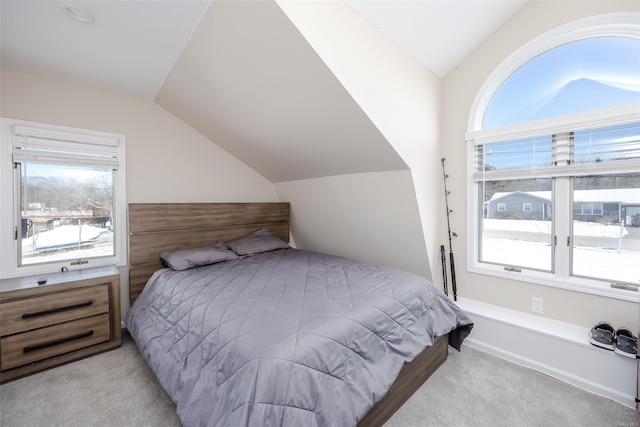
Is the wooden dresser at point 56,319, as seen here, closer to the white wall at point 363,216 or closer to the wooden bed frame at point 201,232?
the wooden bed frame at point 201,232

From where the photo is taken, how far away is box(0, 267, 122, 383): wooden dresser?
1968mm

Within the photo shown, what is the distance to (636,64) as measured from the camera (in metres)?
1.93

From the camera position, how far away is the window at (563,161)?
1999 millimetres

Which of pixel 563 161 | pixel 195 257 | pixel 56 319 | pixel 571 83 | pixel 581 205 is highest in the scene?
pixel 571 83

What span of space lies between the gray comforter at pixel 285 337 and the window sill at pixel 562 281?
711 millimetres

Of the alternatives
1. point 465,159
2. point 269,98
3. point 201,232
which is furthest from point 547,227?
point 201,232

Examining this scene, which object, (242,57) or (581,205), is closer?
(242,57)

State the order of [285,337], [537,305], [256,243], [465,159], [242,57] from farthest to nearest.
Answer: [256,243]
[465,159]
[537,305]
[242,57]
[285,337]

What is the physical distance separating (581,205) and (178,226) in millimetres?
3717

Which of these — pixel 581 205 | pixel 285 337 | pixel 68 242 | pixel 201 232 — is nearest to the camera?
pixel 285 337

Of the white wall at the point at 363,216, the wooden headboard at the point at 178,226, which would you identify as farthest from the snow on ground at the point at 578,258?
the wooden headboard at the point at 178,226

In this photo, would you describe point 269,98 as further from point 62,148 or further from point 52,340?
point 52,340

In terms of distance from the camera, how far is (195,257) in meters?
2.65

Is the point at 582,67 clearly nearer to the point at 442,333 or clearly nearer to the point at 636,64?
the point at 636,64
